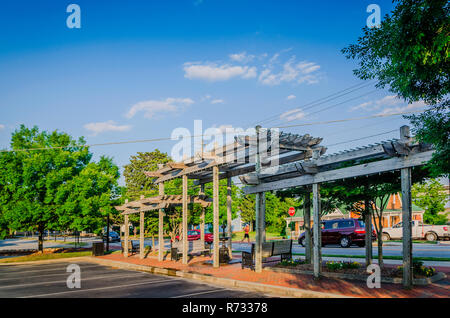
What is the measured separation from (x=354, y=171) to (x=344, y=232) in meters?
15.8

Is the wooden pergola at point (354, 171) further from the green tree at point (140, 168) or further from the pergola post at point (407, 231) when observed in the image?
the green tree at point (140, 168)

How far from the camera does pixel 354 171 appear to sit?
1032cm

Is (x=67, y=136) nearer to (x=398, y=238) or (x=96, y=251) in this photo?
(x=96, y=251)

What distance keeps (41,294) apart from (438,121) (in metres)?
11.4

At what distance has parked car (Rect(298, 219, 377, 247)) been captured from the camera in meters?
24.2

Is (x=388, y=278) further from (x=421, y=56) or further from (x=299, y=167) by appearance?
(x=421, y=56)

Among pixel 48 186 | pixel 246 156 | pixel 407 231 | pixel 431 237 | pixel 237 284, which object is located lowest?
pixel 431 237

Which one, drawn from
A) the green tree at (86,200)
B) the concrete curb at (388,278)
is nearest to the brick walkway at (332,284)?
the concrete curb at (388,278)

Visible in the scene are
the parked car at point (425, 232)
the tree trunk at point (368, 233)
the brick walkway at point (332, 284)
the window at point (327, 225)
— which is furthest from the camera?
the parked car at point (425, 232)

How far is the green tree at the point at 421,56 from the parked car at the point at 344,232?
58.8 ft

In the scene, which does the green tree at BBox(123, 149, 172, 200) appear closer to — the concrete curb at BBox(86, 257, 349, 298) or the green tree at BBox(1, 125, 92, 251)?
the green tree at BBox(1, 125, 92, 251)

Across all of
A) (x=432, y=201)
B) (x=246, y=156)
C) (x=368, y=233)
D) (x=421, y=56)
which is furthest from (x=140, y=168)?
(x=421, y=56)

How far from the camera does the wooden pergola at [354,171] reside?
9031 mm

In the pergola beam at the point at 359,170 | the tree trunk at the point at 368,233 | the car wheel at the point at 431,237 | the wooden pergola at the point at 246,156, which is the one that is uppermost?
the wooden pergola at the point at 246,156
